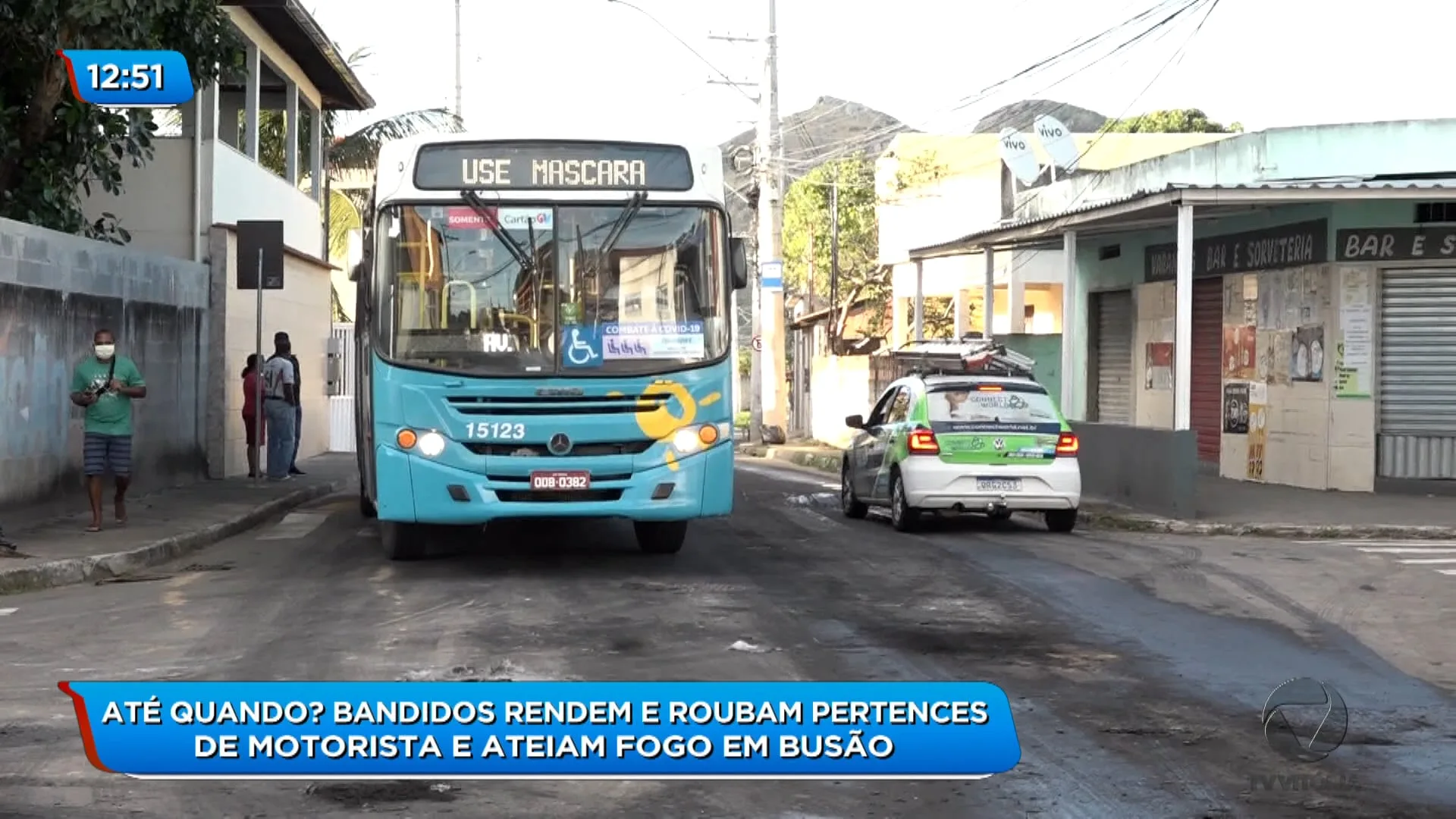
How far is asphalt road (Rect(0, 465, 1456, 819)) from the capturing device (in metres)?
6.49

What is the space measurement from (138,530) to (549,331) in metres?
5.70

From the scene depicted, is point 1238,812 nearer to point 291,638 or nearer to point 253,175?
point 291,638

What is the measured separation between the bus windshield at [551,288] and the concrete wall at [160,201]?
1131cm

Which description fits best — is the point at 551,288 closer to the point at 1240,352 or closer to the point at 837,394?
the point at 1240,352

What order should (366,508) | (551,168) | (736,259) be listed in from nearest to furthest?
(551,168) → (736,259) → (366,508)

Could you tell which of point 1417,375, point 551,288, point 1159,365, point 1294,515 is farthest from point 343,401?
point 551,288

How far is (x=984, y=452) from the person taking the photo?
1669 cm

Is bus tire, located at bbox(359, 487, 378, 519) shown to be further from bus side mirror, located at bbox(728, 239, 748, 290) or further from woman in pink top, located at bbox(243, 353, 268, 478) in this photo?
bus side mirror, located at bbox(728, 239, 748, 290)

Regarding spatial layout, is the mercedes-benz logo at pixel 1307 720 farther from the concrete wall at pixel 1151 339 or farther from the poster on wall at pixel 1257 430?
the concrete wall at pixel 1151 339

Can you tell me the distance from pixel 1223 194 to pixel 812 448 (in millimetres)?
18421

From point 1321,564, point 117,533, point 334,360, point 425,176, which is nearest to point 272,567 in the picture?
point 117,533

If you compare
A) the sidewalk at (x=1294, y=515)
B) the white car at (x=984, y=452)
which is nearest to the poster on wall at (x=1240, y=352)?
the sidewalk at (x=1294, y=515)

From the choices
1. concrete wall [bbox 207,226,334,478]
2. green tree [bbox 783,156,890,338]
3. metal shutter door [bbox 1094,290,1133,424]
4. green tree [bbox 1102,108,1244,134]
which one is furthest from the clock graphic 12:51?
green tree [bbox 1102,108,1244,134]

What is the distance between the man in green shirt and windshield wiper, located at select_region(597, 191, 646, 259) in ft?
17.7
